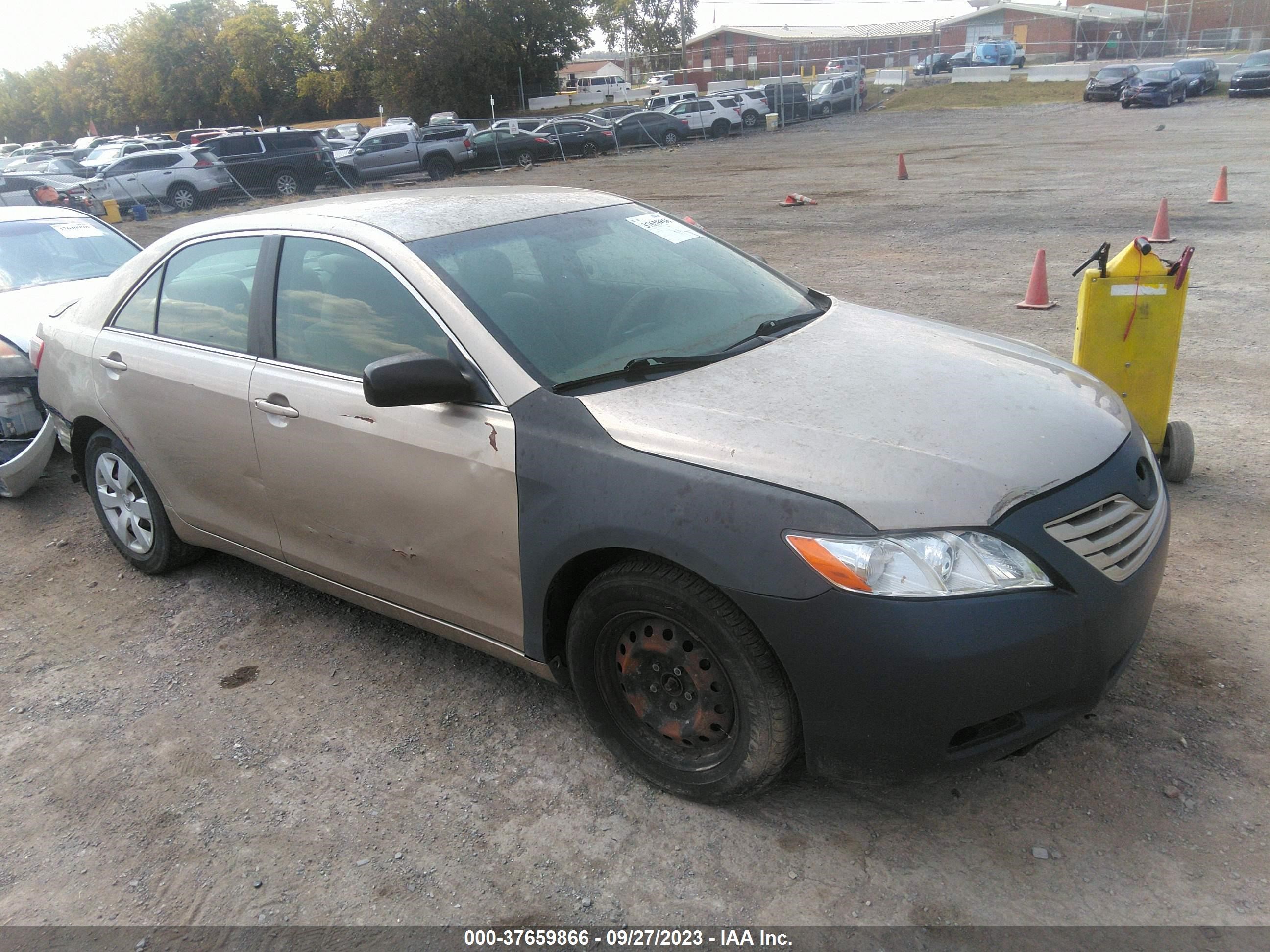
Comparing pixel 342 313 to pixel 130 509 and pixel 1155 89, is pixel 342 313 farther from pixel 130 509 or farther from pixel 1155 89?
pixel 1155 89

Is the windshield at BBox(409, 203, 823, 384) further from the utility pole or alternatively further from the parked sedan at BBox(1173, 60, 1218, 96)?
the utility pole

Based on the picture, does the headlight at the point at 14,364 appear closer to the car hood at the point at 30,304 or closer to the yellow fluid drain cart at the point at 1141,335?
the car hood at the point at 30,304

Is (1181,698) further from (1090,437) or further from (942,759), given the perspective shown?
(942,759)

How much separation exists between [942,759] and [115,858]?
242 centimetres

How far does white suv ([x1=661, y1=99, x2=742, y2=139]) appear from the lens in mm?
36375

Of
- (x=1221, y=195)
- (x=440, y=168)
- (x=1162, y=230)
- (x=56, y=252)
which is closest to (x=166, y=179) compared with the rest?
(x=440, y=168)

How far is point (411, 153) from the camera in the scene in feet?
98.4

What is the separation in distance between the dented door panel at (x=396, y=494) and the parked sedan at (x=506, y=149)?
94.9 feet

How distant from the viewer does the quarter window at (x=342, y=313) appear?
10.8ft

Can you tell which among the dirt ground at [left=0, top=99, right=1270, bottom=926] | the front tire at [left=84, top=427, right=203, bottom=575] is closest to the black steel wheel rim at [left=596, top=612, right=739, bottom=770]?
the dirt ground at [left=0, top=99, right=1270, bottom=926]

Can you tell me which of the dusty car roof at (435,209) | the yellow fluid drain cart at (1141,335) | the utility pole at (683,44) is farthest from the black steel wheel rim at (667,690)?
the utility pole at (683,44)

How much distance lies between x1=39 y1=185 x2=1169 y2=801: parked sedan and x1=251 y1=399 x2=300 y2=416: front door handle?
2 cm

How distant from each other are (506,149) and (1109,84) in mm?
24318

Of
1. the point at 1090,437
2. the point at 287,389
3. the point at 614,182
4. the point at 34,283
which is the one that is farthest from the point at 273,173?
the point at 1090,437
